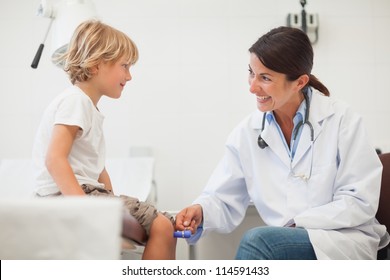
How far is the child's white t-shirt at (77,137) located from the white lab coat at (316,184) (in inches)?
14.5

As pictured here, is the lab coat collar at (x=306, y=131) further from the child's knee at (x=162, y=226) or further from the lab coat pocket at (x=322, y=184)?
the child's knee at (x=162, y=226)

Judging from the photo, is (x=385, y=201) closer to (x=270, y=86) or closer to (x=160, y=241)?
(x=270, y=86)

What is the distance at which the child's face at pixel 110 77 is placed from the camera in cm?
143

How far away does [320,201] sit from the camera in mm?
1378

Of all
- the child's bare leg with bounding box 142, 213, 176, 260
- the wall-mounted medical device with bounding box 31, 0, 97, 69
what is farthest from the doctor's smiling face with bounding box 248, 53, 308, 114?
the wall-mounted medical device with bounding box 31, 0, 97, 69

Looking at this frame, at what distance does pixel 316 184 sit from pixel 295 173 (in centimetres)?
7

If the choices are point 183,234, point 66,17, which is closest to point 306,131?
point 183,234

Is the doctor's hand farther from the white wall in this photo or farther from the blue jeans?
the white wall

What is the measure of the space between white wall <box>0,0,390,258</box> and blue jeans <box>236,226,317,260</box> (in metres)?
1.12

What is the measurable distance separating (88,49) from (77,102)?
21cm

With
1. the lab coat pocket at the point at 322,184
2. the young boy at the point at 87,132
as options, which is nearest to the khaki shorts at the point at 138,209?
the young boy at the point at 87,132
